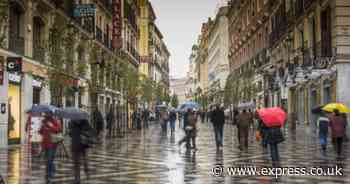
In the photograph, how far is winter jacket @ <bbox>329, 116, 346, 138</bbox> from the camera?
60.4 ft

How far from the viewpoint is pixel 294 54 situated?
3894 cm

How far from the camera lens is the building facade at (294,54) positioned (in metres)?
27.4

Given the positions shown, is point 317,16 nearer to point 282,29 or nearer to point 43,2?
point 282,29

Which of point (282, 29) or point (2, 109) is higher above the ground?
point (282, 29)

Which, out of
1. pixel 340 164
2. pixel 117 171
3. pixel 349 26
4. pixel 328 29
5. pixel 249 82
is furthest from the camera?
pixel 249 82

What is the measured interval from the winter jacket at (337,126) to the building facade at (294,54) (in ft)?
29.6

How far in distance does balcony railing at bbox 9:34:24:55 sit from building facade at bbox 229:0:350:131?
1439 centimetres

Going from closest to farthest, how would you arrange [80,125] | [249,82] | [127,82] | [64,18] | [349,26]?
[80,125] < [349,26] < [64,18] < [127,82] < [249,82]

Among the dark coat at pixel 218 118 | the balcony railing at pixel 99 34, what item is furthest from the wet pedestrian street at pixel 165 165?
the balcony railing at pixel 99 34

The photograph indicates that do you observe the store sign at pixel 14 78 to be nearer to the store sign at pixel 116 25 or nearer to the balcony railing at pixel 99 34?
the balcony railing at pixel 99 34

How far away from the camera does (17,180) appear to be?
41.4 ft

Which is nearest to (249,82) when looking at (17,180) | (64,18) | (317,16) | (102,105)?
(102,105)

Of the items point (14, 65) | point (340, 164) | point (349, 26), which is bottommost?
point (340, 164)

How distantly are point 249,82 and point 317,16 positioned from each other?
23.2 meters
